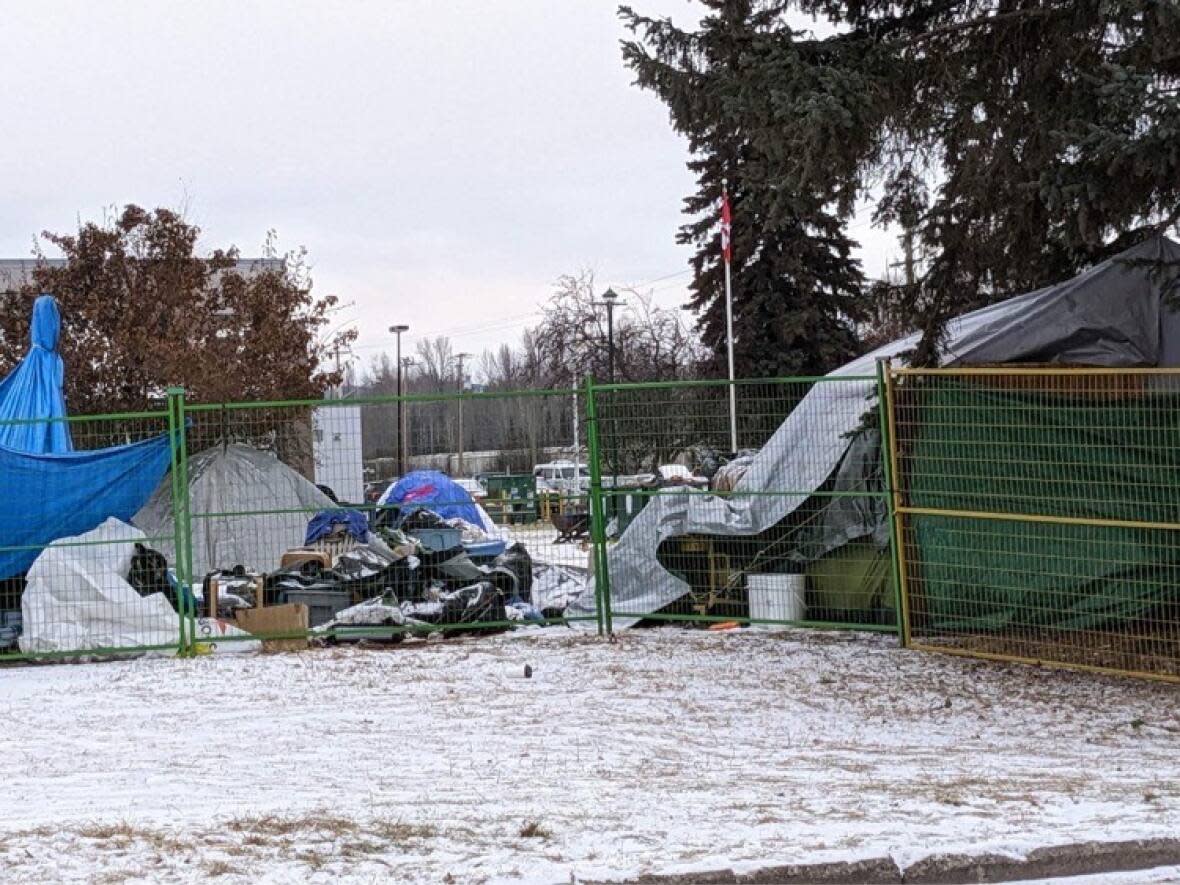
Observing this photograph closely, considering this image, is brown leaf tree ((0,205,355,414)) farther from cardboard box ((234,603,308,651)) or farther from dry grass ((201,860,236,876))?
dry grass ((201,860,236,876))

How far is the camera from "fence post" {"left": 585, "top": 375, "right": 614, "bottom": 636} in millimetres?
12641

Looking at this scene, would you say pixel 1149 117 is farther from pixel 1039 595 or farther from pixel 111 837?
pixel 111 837

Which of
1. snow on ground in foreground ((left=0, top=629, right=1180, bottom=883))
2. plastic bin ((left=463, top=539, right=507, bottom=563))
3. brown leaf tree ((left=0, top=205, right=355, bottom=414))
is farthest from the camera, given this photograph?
brown leaf tree ((left=0, top=205, right=355, bottom=414))

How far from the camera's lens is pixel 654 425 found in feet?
42.4

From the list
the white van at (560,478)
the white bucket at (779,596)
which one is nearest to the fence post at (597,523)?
the white bucket at (779,596)

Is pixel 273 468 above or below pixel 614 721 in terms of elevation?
above

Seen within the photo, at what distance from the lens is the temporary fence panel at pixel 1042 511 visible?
1038cm

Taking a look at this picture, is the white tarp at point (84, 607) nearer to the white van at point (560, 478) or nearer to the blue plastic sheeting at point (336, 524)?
the blue plastic sheeting at point (336, 524)

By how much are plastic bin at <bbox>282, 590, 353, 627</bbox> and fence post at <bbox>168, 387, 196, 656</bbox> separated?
1.31 m

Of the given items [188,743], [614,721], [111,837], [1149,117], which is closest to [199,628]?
[188,743]

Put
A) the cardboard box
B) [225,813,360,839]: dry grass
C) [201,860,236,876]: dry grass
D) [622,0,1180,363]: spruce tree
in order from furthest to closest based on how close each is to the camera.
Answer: the cardboard box → [622,0,1180,363]: spruce tree → [225,813,360,839]: dry grass → [201,860,236,876]: dry grass

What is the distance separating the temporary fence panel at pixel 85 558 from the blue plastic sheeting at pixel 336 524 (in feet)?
9.28

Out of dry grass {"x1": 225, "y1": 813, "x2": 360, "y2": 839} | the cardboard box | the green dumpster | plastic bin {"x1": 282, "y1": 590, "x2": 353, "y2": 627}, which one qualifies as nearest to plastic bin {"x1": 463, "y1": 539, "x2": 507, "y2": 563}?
the green dumpster

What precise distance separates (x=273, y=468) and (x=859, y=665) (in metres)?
8.29
